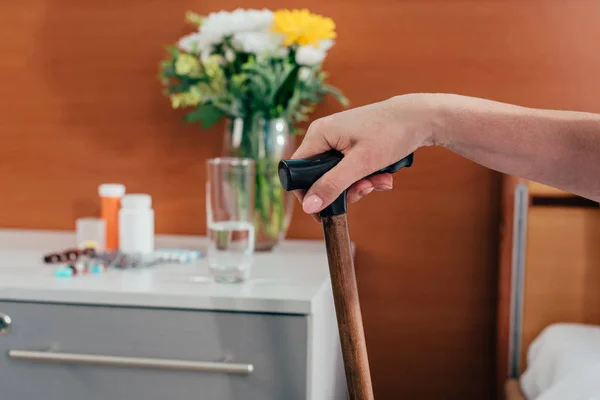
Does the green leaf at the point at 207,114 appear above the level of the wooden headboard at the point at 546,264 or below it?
above

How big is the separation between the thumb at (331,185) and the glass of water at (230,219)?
0.42m

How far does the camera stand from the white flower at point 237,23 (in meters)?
1.36

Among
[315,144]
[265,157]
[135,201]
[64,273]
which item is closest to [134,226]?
[135,201]

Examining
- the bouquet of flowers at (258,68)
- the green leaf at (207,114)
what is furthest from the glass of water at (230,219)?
the green leaf at (207,114)

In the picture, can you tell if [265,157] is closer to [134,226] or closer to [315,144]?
[134,226]

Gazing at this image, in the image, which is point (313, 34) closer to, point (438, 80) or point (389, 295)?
point (438, 80)

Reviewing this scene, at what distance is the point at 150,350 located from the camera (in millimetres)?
1055

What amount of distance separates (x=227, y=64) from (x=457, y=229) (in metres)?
0.66

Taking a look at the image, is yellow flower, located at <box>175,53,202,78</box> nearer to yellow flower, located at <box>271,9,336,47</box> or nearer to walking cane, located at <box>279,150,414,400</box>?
yellow flower, located at <box>271,9,336,47</box>

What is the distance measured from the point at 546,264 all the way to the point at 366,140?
0.81m

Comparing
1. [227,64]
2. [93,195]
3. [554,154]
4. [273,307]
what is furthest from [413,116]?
[93,195]

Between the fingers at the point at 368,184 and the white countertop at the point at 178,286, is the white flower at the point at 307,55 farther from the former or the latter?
the fingers at the point at 368,184

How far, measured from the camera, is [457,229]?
5.20 ft

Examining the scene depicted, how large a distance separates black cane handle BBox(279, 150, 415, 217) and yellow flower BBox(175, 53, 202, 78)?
0.71m
